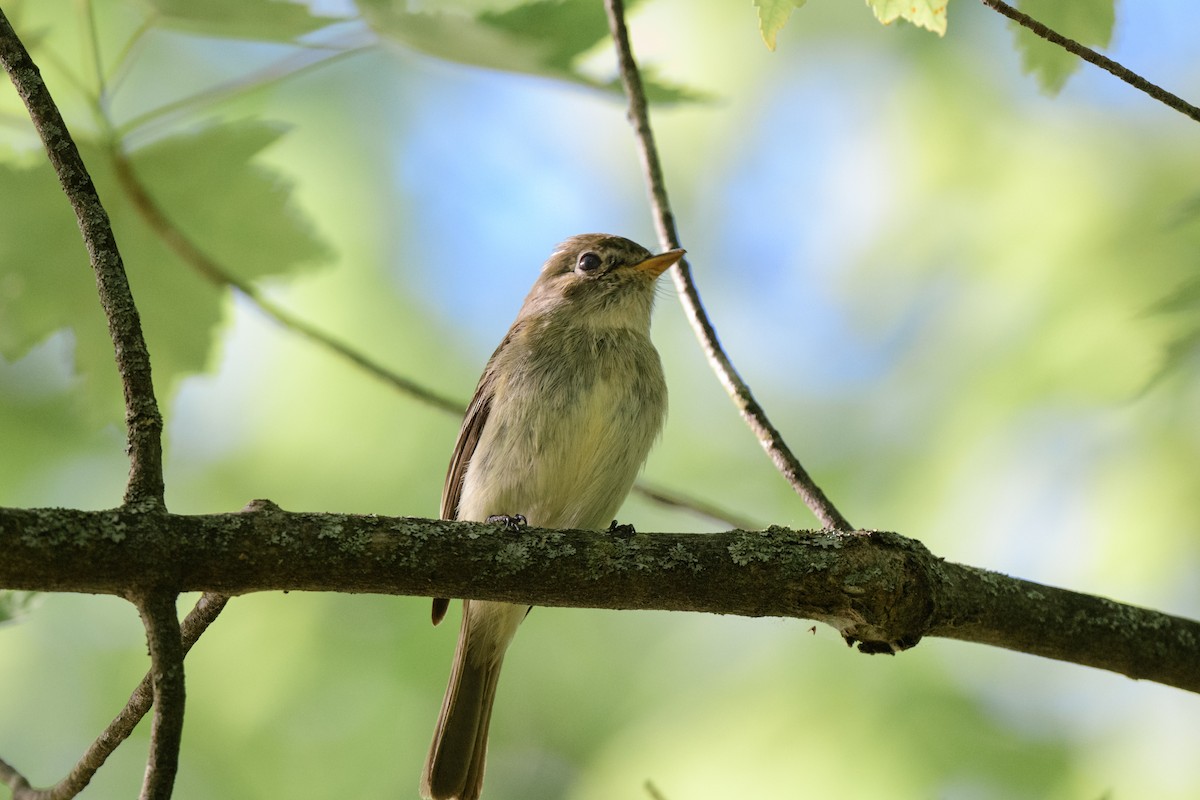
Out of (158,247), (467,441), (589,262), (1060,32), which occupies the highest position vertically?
(589,262)

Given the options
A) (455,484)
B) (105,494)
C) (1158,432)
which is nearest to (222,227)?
(455,484)

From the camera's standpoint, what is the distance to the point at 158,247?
13.3 feet

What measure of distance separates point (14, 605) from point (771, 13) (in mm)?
2165

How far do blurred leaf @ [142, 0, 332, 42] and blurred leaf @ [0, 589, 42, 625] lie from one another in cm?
172

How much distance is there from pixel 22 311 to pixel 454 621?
4473mm

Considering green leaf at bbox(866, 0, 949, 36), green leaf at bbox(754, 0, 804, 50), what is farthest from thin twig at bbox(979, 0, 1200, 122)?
green leaf at bbox(754, 0, 804, 50)

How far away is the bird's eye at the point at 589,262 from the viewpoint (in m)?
5.95

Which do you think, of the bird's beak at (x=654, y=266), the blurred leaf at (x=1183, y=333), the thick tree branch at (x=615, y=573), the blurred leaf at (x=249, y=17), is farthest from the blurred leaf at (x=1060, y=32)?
the bird's beak at (x=654, y=266)

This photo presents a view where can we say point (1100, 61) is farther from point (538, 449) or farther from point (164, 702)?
point (538, 449)

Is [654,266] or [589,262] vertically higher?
[589,262]

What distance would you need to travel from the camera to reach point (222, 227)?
13.3 feet

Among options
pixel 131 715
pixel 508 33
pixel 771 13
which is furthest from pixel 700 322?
pixel 131 715

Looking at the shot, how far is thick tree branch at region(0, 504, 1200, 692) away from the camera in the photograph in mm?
2340

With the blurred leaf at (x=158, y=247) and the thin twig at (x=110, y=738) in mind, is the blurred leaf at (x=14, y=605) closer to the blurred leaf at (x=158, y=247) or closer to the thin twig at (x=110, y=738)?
the thin twig at (x=110, y=738)
